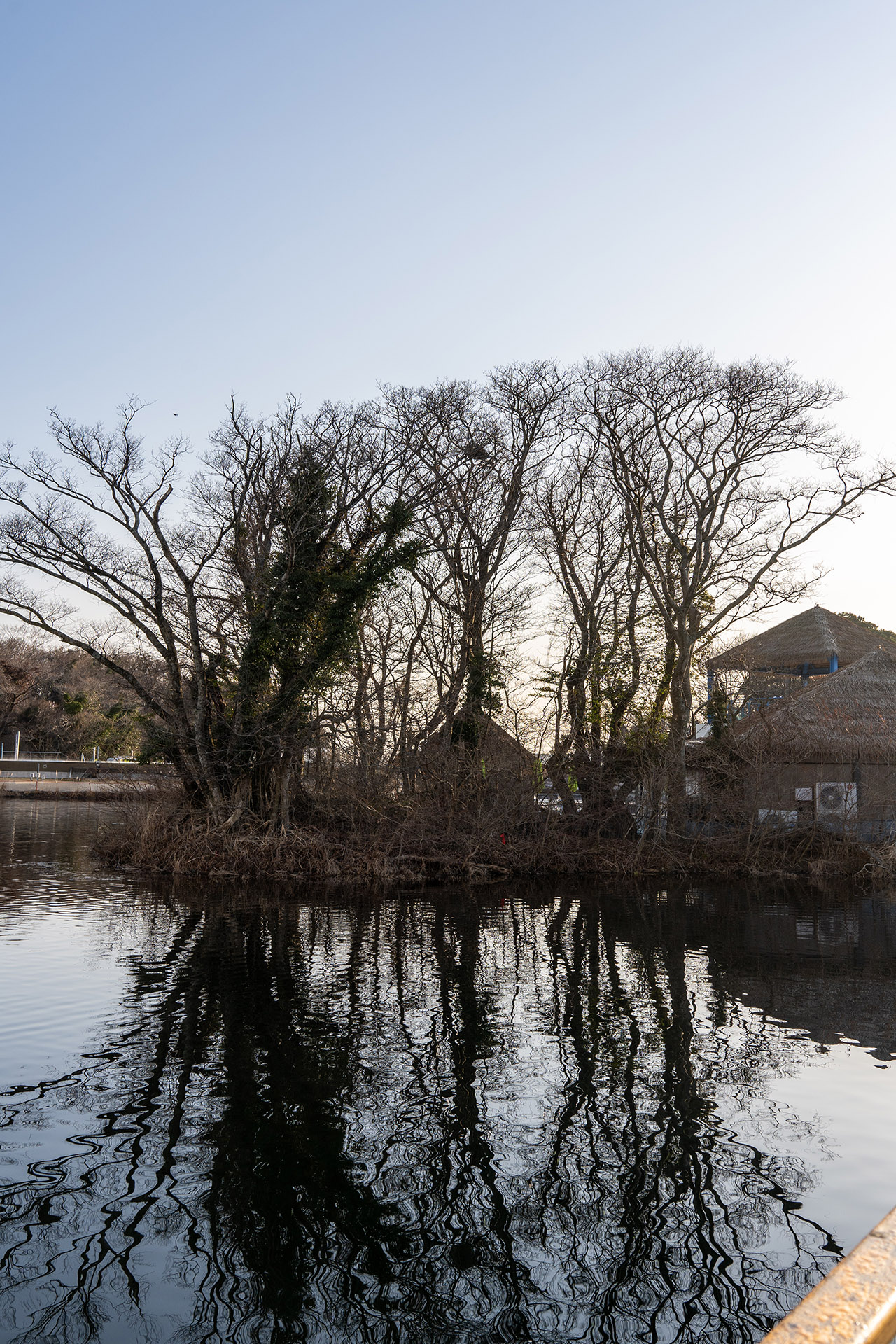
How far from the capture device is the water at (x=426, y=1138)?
4.91m

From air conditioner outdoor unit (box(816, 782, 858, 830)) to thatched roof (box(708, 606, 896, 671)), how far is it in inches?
370

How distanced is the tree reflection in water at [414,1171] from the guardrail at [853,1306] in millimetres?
2698

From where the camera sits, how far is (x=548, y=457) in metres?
33.3

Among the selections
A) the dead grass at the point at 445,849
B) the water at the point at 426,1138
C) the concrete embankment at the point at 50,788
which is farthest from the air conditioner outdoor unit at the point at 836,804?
the concrete embankment at the point at 50,788

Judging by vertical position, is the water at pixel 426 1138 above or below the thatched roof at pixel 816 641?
below

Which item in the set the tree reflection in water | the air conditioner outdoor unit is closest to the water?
the tree reflection in water

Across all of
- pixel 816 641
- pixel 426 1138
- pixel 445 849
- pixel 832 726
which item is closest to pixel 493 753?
pixel 445 849

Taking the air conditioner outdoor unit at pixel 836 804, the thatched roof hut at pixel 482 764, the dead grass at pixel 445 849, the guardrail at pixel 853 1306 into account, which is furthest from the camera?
the air conditioner outdoor unit at pixel 836 804

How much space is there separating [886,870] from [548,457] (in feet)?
53.2

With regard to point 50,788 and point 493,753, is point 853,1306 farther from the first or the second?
point 50,788

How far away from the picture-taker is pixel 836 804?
2933 centimetres

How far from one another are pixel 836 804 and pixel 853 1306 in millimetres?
29101

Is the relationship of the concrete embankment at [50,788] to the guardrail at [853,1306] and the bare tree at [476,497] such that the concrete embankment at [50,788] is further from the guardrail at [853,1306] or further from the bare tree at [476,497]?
the guardrail at [853,1306]

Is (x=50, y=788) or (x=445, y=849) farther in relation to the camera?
(x=50, y=788)
